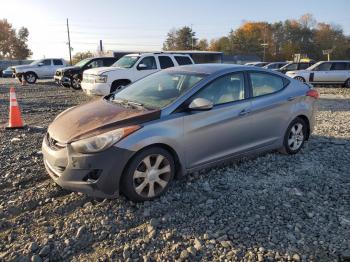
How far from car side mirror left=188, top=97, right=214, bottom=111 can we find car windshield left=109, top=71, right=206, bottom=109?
0.86 feet

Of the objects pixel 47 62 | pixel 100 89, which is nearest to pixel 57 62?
pixel 47 62

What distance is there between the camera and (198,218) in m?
3.93

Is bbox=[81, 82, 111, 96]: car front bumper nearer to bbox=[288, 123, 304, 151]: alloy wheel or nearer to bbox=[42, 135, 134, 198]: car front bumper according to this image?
bbox=[288, 123, 304, 151]: alloy wheel

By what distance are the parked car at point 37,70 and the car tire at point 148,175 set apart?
2476 cm

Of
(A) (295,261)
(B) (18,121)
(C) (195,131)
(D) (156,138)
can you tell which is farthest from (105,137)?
(B) (18,121)

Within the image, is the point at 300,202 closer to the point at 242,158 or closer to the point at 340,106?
the point at 242,158

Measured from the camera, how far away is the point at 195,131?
4.56m

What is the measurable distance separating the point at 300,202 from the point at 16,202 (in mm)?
3283

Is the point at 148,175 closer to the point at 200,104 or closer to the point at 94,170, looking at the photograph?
the point at 94,170

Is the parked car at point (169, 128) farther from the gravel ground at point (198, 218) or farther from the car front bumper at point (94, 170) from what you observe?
the gravel ground at point (198, 218)

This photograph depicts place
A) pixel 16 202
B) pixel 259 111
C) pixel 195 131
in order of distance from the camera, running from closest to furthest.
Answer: pixel 16 202, pixel 195 131, pixel 259 111

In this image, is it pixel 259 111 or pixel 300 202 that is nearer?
pixel 300 202

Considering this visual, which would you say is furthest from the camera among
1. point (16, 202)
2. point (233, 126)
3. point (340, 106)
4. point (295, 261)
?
point (340, 106)

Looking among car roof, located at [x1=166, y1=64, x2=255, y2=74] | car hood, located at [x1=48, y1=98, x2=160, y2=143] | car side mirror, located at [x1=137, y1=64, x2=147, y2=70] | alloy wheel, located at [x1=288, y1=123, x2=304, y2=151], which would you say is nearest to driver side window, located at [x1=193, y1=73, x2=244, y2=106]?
car roof, located at [x1=166, y1=64, x2=255, y2=74]
